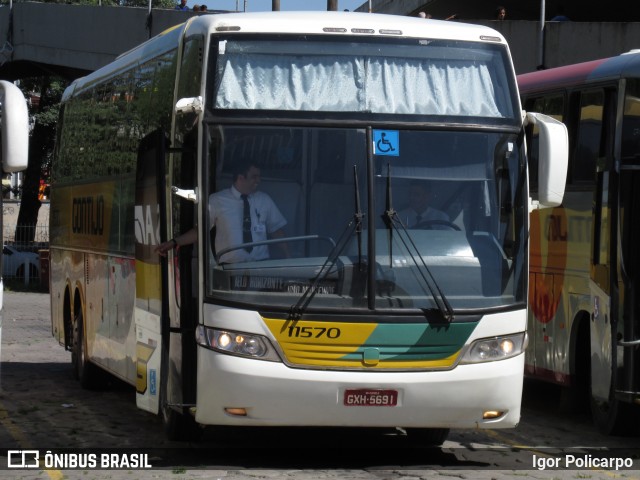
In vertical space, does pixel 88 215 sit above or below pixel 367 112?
below

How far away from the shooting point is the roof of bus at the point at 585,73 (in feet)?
41.5

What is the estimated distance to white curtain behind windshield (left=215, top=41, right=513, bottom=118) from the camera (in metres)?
10.0

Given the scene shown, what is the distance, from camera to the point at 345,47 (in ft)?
→ 33.6

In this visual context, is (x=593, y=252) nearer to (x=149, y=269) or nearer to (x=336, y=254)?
(x=336, y=254)

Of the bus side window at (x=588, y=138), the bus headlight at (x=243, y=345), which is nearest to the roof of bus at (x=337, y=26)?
the bus headlight at (x=243, y=345)

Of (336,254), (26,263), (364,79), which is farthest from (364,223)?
(26,263)

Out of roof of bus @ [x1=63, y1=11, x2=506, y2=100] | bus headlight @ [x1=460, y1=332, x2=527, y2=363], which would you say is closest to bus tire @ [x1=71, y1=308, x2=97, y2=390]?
roof of bus @ [x1=63, y1=11, x2=506, y2=100]

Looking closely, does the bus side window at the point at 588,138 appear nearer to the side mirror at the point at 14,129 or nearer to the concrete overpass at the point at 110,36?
the side mirror at the point at 14,129

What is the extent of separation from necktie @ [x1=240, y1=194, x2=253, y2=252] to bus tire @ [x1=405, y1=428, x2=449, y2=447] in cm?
258

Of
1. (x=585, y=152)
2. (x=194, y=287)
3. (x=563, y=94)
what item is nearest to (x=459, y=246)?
(x=194, y=287)

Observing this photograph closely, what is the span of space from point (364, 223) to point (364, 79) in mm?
1154

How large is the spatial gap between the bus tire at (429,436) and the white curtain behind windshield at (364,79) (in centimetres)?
276

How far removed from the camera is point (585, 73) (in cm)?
1370

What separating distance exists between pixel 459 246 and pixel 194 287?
6.45 ft
